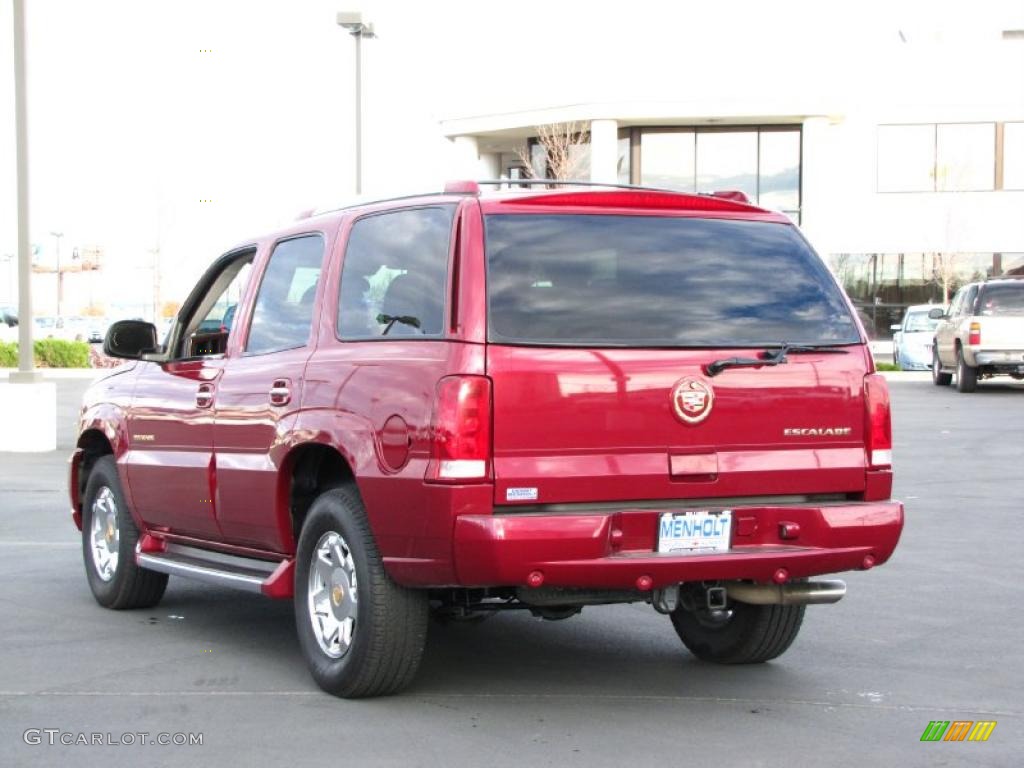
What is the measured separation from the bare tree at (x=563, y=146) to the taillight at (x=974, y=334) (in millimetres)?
21619

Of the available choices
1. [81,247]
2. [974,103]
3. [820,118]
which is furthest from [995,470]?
[81,247]

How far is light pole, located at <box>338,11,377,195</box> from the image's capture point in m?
25.0

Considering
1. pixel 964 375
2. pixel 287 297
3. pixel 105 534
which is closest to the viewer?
pixel 287 297

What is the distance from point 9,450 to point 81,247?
113 meters

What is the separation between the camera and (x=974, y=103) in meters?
50.2

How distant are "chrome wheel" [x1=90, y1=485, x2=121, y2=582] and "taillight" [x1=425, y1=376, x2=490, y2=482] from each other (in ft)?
11.3

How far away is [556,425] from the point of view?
5.88 metres

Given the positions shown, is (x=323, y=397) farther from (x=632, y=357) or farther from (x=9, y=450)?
(x=9, y=450)

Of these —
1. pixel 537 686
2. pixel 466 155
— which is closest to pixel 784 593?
pixel 537 686

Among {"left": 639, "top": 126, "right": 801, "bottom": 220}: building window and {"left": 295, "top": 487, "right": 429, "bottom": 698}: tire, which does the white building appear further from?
{"left": 295, "top": 487, "right": 429, "bottom": 698}: tire

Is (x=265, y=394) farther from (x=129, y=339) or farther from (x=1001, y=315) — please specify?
(x=1001, y=315)

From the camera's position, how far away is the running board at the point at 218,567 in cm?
690

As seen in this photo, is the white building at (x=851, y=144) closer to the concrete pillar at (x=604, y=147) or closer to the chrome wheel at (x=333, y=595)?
the concrete pillar at (x=604, y=147)

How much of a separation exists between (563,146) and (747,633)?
41267mm
